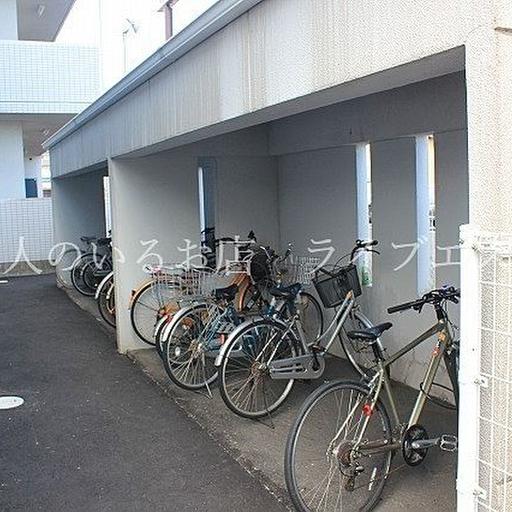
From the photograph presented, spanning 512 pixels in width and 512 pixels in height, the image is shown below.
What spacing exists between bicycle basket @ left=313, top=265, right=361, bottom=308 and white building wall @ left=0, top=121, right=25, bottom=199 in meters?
12.2

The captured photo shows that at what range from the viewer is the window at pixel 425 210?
523 cm

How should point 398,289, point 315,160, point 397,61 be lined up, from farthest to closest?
point 315,160, point 398,289, point 397,61

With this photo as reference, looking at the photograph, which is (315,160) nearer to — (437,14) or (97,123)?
(97,123)

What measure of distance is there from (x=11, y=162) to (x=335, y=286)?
12388 millimetres

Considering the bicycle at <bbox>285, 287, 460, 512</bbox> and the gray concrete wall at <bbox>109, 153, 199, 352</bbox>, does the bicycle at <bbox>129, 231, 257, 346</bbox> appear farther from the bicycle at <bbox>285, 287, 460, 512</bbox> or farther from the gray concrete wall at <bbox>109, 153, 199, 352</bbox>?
the bicycle at <bbox>285, 287, 460, 512</bbox>

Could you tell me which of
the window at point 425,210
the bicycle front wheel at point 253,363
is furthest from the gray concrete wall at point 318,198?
the bicycle front wheel at point 253,363

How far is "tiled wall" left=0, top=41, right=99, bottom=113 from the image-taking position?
14.1m

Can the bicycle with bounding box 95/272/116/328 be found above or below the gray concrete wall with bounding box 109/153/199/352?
below

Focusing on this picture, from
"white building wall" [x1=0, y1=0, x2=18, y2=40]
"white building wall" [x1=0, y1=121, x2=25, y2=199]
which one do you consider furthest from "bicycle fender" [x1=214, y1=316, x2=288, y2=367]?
"white building wall" [x1=0, y1=0, x2=18, y2=40]

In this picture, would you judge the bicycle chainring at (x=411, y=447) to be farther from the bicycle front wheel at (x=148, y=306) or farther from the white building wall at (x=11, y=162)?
the white building wall at (x=11, y=162)

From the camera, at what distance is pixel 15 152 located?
1548cm

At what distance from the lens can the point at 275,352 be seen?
4.69 meters

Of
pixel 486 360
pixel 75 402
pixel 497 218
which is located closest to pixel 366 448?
pixel 486 360

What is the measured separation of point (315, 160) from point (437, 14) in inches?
184
